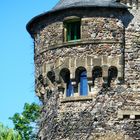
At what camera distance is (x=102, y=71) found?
24.3 meters

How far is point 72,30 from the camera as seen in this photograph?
25.3 meters

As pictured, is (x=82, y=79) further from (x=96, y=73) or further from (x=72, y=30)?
(x=72, y=30)

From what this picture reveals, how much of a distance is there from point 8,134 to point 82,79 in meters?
10.2

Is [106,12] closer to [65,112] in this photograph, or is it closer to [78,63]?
[78,63]

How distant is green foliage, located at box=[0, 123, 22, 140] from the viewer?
3353 centimetres

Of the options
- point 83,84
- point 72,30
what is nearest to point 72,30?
point 72,30

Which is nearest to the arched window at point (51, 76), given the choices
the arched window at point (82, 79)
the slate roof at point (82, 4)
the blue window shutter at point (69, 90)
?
the blue window shutter at point (69, 90)

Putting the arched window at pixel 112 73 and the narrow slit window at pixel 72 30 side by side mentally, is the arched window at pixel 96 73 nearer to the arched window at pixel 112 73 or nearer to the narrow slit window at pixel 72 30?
the arched window at pixel 112 73

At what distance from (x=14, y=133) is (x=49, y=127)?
9897 mm

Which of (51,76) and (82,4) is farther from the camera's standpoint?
(51,76)

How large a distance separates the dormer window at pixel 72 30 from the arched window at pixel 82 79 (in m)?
1.27

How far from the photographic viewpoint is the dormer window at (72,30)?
25109 millimetres

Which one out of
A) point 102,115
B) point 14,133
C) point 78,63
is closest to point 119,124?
point 102,115

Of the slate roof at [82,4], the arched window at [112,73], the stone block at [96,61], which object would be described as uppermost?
the slate roof at [82,4]
